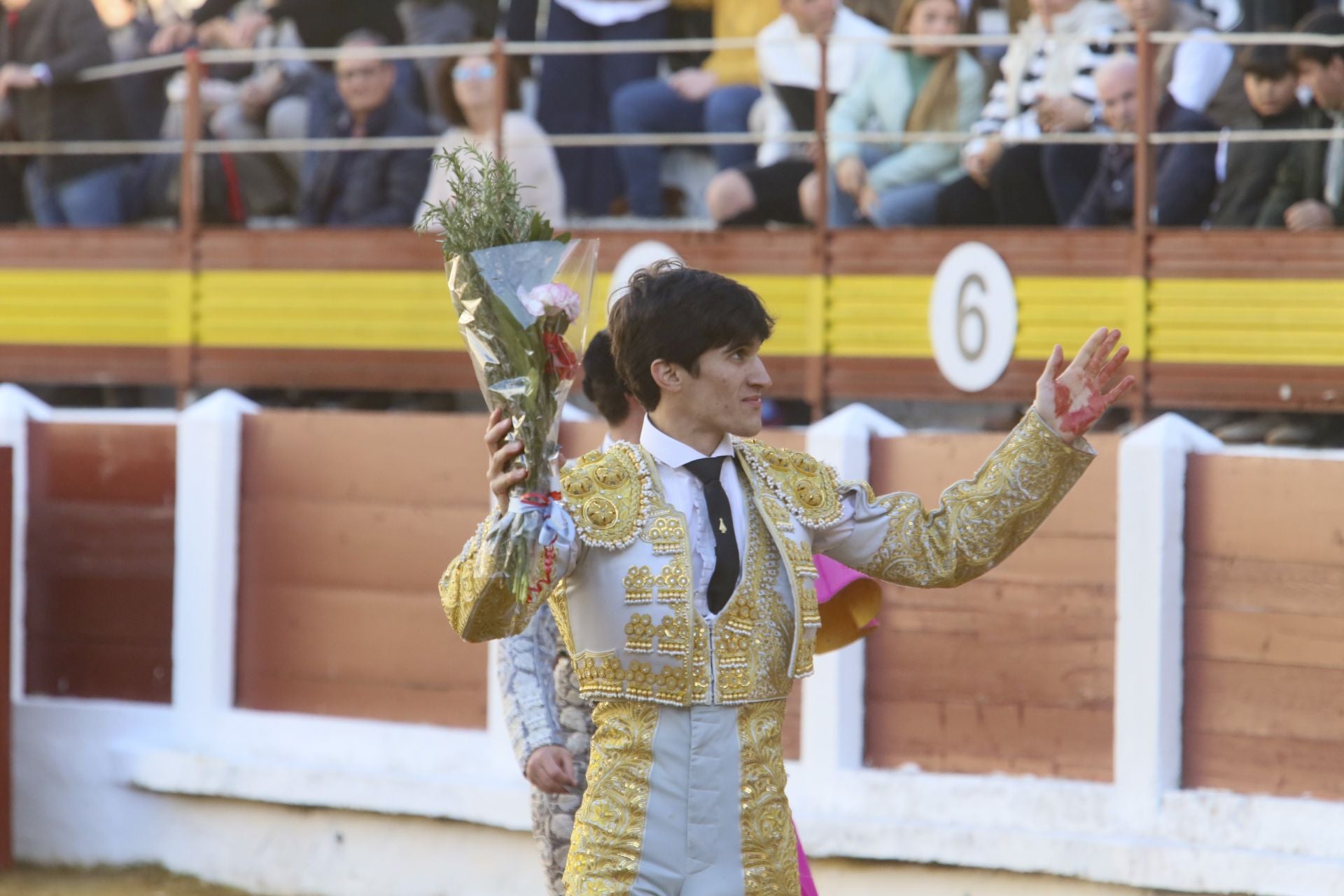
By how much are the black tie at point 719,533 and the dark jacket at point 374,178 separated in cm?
404

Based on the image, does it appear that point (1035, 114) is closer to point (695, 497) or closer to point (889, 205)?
point (889, 205)

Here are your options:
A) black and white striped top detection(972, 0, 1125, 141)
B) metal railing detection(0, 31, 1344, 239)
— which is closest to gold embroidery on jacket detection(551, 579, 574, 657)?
metal railing detection(0, 31, 1344, 239)

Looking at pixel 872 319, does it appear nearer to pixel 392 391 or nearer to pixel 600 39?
pixel 600 39

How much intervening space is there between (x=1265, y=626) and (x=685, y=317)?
267cm

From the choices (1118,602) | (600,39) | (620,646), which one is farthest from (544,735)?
(600,39)

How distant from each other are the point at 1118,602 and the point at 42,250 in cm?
426

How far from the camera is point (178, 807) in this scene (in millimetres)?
6102

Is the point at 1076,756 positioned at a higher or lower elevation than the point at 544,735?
A: lower

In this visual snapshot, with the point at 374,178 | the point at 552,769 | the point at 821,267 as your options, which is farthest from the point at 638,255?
the point at 552,769

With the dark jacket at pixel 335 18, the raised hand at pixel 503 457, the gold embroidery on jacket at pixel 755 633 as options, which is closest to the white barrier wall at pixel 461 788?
the dark jacket at pixel 335 18

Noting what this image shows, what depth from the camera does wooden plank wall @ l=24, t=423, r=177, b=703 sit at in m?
6.35

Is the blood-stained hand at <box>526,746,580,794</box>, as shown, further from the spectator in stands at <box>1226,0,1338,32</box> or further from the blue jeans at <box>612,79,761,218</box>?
the blue jeans at <box>612,79,761,218</box>

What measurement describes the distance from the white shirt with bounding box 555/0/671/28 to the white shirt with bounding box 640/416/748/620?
404 cm

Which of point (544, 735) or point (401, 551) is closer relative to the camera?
point (544, 735)
